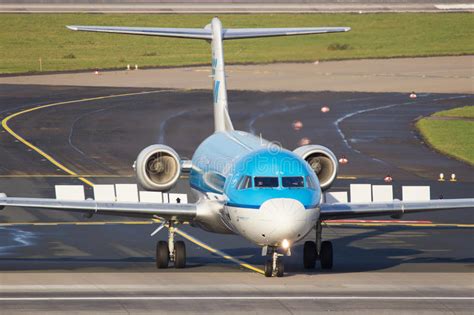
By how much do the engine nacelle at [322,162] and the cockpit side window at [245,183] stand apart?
4.21 metres

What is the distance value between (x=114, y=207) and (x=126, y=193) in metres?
1.66

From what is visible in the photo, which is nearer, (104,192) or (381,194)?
(104,192)

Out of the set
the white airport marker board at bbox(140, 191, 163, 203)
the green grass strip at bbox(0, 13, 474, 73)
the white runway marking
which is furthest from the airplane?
the green grass strip at bbox(0, 13, 474, 73)

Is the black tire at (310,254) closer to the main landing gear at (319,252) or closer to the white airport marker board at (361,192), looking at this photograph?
the main landing gear at (319,252)

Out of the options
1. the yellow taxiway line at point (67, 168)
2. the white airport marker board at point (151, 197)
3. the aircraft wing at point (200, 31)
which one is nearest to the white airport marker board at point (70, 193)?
the white airport marker board at point (151, 197)

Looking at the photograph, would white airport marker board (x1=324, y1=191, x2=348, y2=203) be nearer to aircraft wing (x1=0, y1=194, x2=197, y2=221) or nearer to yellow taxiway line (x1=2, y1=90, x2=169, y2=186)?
aircraft wing (x1=0, y1=194, x2=197, y2=221)

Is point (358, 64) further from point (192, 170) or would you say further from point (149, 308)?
point (149, 308)

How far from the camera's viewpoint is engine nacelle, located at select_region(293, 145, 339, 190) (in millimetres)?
31281

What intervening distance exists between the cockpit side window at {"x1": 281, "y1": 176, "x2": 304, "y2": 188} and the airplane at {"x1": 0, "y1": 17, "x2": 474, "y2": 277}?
0.02 meters

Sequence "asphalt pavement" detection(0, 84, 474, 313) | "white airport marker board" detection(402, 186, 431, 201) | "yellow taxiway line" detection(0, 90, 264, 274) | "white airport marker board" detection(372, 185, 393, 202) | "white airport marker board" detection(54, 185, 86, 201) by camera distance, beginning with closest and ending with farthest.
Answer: "asphalt pavement" detection(0, 84, 474, 313)
"white airport marker board" detection(54, 185, 86, 201)
"white airport marker board" detection(402, 186, 431, 201)
"white airport marker board" detection(372, 185, 393, 202)
"yellow taxiway line" detection(0, 90, 264, 274)

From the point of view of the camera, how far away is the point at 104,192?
30.6 m

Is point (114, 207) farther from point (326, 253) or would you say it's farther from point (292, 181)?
point (326, 253)

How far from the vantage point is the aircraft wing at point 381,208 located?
1151 inches

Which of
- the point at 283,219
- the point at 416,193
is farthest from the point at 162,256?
the point at 416,193
